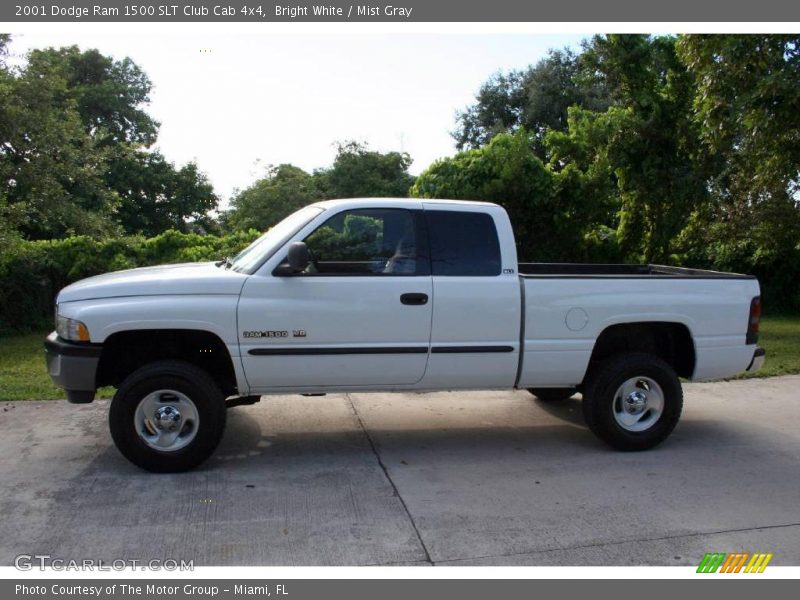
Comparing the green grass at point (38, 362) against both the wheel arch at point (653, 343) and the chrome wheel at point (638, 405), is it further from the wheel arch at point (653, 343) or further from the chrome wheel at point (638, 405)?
the chrome wheel at point (638, 405)

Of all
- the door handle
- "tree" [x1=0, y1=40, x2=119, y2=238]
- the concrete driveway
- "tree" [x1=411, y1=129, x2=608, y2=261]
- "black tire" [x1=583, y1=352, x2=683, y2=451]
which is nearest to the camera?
the concrete driveway

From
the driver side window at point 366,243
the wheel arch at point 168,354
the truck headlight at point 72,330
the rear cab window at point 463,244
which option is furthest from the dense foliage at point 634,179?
the truck headlight at point 72,330

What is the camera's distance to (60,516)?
190 inches

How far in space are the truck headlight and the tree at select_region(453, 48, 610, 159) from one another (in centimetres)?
2289

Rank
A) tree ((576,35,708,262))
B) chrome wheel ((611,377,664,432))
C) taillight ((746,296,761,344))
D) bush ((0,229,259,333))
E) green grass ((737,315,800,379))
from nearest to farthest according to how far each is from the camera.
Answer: chrome wheel ((611,377,664,432)) → taillight ((746,296,761,344)) → green grass ((737,315,800,379)) → bush ((0,229,259,333)) → tree ((576,35,708,262))

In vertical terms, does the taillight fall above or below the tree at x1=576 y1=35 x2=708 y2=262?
below

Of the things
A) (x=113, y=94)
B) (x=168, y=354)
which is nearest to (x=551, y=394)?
(x=168, y=354)

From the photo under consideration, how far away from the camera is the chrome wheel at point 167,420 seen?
554 centimetres

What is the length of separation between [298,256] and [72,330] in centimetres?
167

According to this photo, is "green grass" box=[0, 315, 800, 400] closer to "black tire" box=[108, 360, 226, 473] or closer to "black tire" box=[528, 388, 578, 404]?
"black tire" box=[108, 360, 226, 473]

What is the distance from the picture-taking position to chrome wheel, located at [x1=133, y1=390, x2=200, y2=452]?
18.2 ft

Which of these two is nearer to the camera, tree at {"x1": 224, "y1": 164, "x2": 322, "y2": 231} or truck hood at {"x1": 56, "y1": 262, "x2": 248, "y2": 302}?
truck hood at {"x1": 56, "y1": 262, "x2": 248, "y2": 302}

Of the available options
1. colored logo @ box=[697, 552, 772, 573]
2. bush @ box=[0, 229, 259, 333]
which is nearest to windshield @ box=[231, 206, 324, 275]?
colored logo @ box=[697, 552, 772, 573]

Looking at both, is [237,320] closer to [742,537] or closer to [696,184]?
[742,537]
